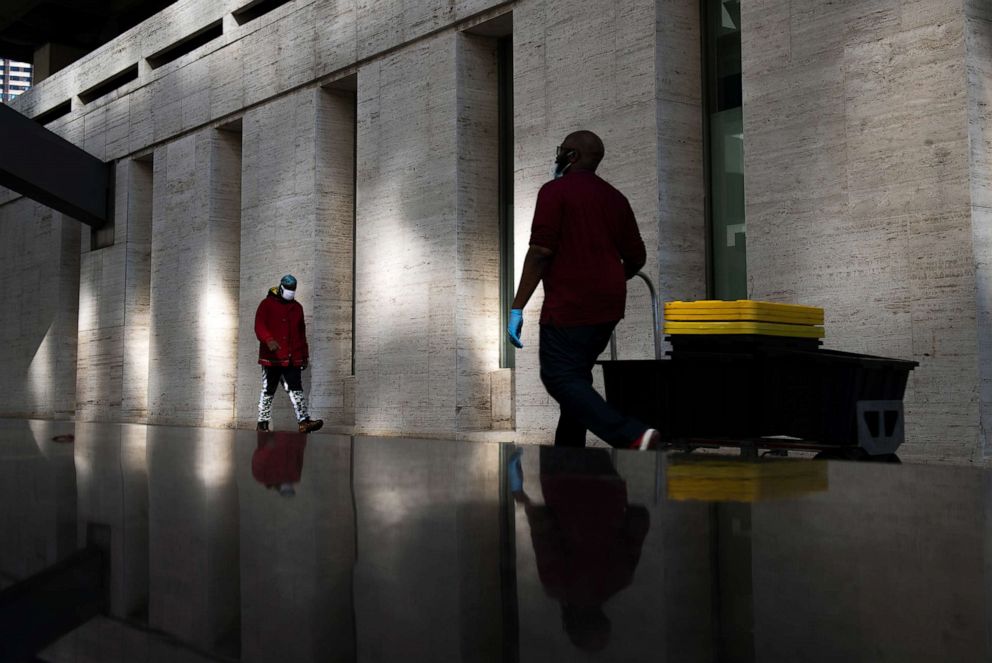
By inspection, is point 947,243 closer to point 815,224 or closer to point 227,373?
point 815,224

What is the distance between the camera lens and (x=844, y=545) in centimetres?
192

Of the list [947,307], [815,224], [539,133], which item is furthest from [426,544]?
[539,133]

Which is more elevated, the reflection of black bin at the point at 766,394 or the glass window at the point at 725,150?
the glass window at the point at 725,150

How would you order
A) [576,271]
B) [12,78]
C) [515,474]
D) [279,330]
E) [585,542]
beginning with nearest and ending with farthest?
[585,542]
[515,474]
[576,271]
[279,330]
[12,78]

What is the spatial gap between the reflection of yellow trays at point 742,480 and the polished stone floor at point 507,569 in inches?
0.8

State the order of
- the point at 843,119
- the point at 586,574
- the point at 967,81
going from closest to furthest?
1. the point at 586,574
2. the point at 967,81
3. the point at 843,119

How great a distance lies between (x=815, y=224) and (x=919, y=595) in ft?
27.4

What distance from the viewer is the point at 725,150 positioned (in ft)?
36.1

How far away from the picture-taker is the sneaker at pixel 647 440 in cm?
536

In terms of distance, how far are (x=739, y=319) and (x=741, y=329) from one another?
7 cm

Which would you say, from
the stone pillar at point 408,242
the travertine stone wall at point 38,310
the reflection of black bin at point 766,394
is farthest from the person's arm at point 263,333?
the travertine stone wall at point 38,310

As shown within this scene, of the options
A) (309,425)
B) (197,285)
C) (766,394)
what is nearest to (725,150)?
(766,394)

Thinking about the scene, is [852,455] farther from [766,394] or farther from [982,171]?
[982,171]

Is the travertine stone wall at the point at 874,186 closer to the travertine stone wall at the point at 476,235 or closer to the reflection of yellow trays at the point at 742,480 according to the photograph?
the travertine stone wall at the point at 476,235
